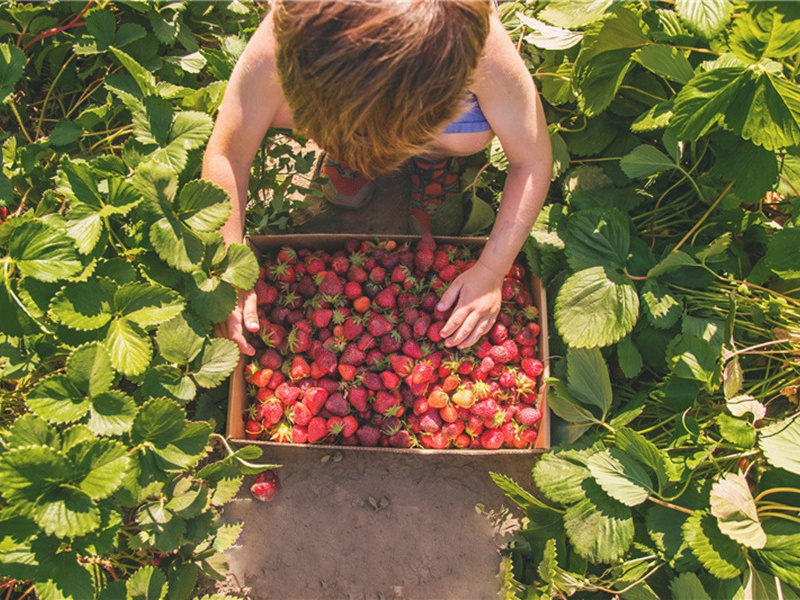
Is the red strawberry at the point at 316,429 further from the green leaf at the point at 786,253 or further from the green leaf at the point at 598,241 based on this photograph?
the green leaf at the point at 786,253

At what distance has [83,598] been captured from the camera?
1.06 m

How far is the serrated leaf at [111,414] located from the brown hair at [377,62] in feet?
2.02

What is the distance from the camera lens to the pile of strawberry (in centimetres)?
144

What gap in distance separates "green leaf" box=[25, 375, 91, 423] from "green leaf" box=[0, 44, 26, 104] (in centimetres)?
72

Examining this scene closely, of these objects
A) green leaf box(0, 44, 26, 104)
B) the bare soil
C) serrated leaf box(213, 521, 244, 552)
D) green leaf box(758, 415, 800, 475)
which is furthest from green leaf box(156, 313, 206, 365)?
green leaf box(758, 415, 800, 475)

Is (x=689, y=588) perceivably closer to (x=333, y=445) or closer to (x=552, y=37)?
(x=333, y=445)

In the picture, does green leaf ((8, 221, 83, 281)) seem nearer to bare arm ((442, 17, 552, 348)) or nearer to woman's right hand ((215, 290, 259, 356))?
woman's right hand ((215, 290, 259, 356))

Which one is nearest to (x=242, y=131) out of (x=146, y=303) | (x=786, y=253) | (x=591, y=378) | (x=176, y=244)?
(x=176, y=244)

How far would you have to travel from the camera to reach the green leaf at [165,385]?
1.17 m

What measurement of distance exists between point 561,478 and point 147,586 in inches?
35.3

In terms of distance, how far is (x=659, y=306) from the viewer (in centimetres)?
136

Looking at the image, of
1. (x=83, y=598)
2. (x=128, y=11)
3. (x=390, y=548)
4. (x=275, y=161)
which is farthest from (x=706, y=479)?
(x=128, y=11)

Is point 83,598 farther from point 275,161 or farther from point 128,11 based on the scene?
point 128,11

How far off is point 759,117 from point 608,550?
2.98ft
